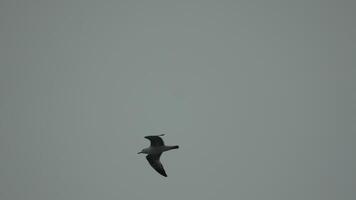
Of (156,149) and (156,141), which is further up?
(156,141)

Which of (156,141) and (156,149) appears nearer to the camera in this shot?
(156,141)

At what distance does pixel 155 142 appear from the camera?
114 feet

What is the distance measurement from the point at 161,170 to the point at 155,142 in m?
2.14

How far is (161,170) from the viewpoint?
118 feet
